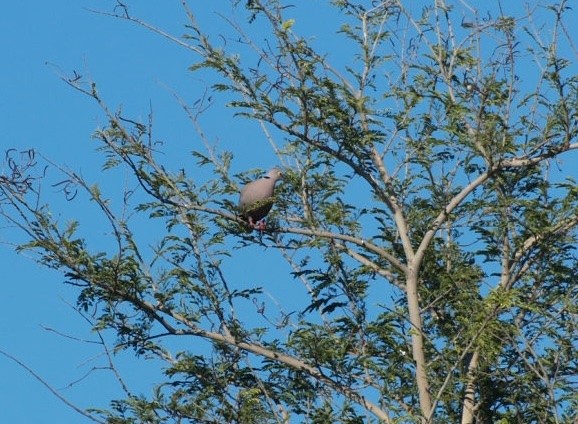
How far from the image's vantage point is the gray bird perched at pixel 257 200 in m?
12.4

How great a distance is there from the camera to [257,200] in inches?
488

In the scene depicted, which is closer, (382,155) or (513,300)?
(513,300)

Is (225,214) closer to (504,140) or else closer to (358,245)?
(358,245)

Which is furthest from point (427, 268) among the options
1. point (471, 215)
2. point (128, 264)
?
point (128, 264)

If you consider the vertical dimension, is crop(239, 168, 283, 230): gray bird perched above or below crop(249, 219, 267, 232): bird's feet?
above

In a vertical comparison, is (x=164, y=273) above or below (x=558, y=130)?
below

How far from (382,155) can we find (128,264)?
1.99 meters

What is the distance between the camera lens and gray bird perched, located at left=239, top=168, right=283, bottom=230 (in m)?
12.4

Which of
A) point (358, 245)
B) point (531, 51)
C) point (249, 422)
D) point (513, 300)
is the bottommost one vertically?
point (249, 422)

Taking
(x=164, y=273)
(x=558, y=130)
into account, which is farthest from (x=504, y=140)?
(x=164, y=273)

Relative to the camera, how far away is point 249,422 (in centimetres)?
1170

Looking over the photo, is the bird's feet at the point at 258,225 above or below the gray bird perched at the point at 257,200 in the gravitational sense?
below

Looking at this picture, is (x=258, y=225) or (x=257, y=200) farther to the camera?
(x=258, y=225)

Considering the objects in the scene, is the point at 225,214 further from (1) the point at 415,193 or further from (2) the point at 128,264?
(1) the point at 415,193
